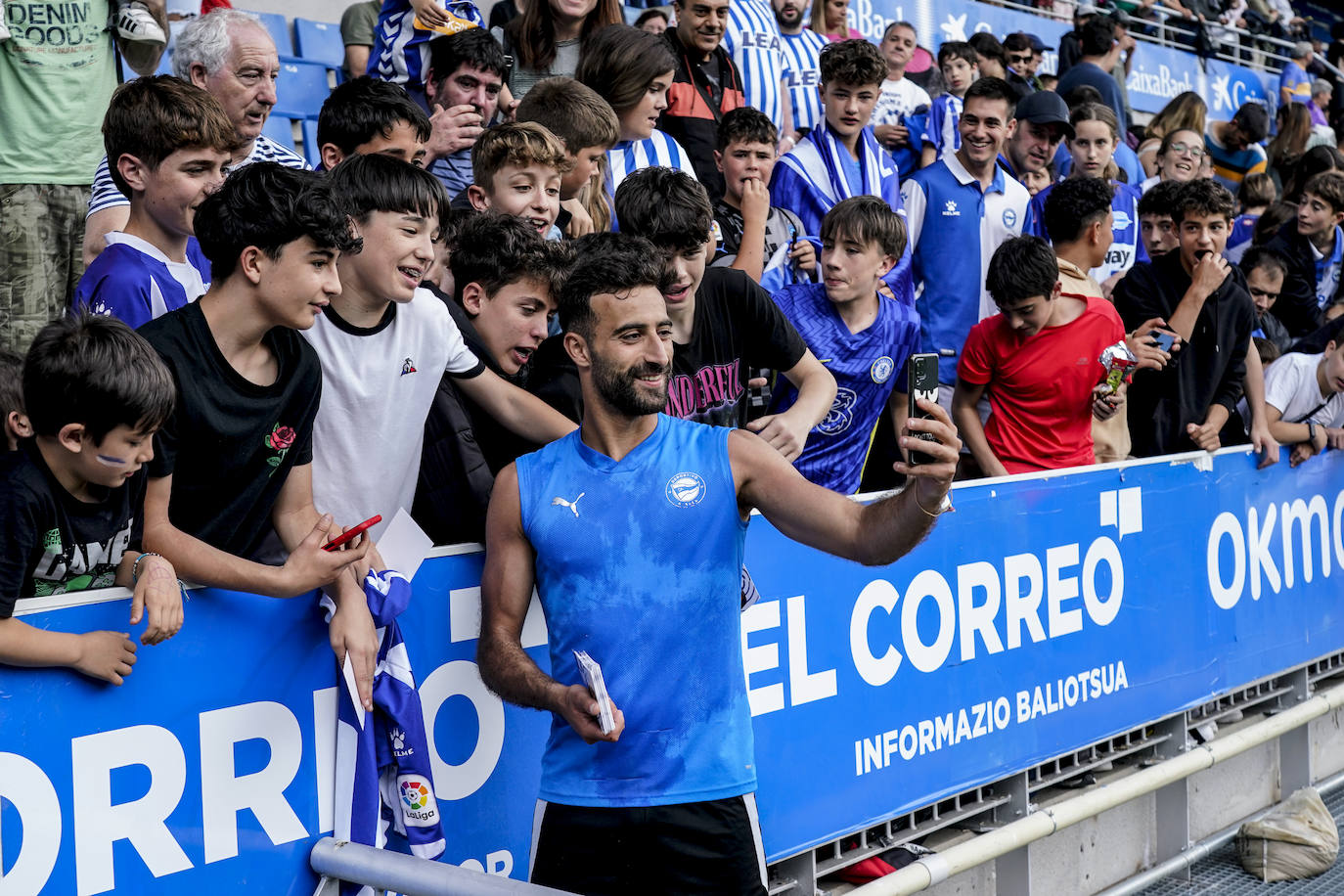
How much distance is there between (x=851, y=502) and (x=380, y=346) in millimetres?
1166

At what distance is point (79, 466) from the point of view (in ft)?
8.11

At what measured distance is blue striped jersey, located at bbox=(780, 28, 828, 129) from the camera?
7.57 m

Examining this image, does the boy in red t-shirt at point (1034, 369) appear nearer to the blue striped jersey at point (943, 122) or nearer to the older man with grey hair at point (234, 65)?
the older man with grey hair at point (234, 65)

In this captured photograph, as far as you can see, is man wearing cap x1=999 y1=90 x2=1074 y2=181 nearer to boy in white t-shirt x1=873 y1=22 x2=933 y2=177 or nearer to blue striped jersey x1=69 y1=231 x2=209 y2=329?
boy in white t-shirt x1=873 y1=22 x2=933 y2=177

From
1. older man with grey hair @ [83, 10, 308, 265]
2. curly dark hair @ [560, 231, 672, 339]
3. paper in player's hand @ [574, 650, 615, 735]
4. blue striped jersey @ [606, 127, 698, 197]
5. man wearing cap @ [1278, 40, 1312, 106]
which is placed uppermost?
man wearing cap @ [1278, 40, 1312, 106]

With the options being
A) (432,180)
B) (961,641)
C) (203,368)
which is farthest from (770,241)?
(203,368)

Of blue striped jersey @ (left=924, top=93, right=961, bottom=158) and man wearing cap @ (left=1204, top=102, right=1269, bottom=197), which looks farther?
man wearing cap @ (left=1204, top=102, right=1269, bottom=197)

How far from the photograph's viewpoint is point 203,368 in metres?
2.78

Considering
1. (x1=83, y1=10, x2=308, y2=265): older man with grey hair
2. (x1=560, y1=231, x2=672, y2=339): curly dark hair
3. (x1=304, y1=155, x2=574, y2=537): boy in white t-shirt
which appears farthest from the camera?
(x1=83, y1=10, x2=308, y2=265): older man with grey hair

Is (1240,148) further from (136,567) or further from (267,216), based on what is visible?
(136,567)

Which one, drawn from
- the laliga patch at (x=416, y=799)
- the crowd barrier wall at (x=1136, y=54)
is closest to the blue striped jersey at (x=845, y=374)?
the laliga patch at (x=416, y=799)

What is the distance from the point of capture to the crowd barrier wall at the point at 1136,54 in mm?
12289

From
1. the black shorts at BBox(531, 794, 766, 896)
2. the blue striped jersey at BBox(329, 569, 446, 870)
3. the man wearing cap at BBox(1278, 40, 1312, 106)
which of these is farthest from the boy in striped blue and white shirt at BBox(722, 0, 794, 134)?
the man wearing cap at BBox(1278, 40, 1312, 106)

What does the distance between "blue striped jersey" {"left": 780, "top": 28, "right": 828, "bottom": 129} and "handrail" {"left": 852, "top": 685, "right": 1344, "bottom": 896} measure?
3.87 m
